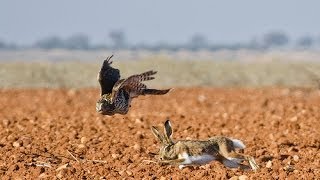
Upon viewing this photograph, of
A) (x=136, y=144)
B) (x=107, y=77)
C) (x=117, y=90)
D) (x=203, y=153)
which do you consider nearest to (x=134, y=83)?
(x=117, y=90)

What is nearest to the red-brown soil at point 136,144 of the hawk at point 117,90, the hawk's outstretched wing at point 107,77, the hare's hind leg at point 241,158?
the hare's hind leg at point 241,158

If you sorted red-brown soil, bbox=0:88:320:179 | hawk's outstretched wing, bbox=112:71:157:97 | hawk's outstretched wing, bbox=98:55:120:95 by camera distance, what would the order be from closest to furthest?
hawk's outstretched wing, bbox=112:71:157:97, red-brown soil, bbox=0:88:320:179, hawk's outstretched wing, bbox=98:55:120:95

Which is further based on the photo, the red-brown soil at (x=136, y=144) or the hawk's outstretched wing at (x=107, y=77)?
the hawk's outstretched wing at (x=107, y=77)

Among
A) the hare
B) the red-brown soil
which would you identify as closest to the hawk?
the hare

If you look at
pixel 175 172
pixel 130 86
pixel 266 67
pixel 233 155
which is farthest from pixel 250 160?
pixel 266 67

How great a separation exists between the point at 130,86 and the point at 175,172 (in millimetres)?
1016

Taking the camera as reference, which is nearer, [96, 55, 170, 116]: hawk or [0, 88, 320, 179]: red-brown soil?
[96, 55, 170, 116]: hawk

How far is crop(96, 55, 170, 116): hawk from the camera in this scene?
8344 mm

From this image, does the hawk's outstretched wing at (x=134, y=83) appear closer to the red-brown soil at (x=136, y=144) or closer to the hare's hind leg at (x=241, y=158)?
the red-brown soil at (x=136, y=144)

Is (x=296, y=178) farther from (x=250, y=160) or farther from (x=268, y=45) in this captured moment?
(x=268, y=45)

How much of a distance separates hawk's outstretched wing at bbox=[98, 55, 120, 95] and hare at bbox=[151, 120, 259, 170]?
0.73 meters

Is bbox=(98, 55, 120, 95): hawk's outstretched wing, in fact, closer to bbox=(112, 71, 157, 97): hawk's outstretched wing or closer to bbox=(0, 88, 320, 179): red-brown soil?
bbox=(112, 71, 157, 97): hawk's outstretched wing

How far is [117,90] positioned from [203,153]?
3.66 ft

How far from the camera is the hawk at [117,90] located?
8.34 meters
